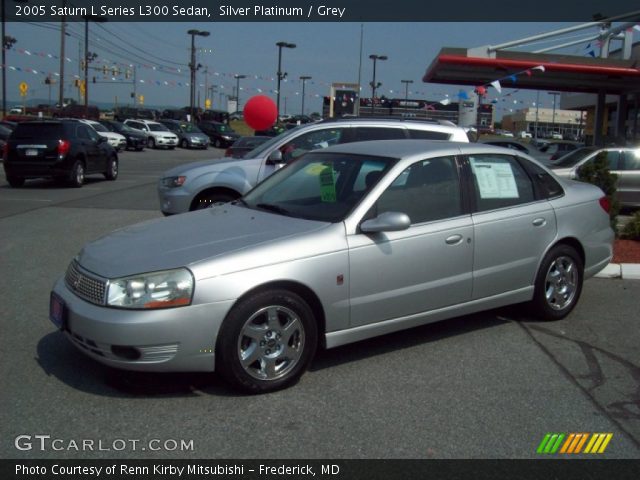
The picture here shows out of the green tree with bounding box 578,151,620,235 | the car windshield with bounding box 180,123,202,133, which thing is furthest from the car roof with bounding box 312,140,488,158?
the car windshield with bounding box 180,123,202,133

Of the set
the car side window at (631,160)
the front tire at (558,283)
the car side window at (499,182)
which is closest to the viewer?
the car side window at (499,182)

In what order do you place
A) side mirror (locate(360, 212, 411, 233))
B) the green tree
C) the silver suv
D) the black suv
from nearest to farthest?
side mirror (locate(360, 212, 411, 233))
the silver suv
the green tree
the black suv

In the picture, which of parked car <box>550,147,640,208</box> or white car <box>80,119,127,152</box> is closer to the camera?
parked car <box>550,147,640,208</box>

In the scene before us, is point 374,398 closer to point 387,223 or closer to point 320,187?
point 387,223

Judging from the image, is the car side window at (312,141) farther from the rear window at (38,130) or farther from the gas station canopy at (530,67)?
the gas station canopy at (530,67)

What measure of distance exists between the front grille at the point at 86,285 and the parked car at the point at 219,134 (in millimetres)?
40729

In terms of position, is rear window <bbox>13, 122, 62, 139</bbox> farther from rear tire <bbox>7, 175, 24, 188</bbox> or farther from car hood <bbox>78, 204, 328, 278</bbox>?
car hood <bbox>78, 204, 328, 278</bbox>

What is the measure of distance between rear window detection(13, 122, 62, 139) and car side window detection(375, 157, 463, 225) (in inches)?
545

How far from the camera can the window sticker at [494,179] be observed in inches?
215

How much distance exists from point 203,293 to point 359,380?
1276 millimetres

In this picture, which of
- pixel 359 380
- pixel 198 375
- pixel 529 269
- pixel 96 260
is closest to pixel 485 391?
pixel 359 380

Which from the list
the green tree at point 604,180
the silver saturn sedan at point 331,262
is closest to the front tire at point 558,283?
the silver saturn sedan at point 331,262

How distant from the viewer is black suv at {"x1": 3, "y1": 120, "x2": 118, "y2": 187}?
54.3ft
